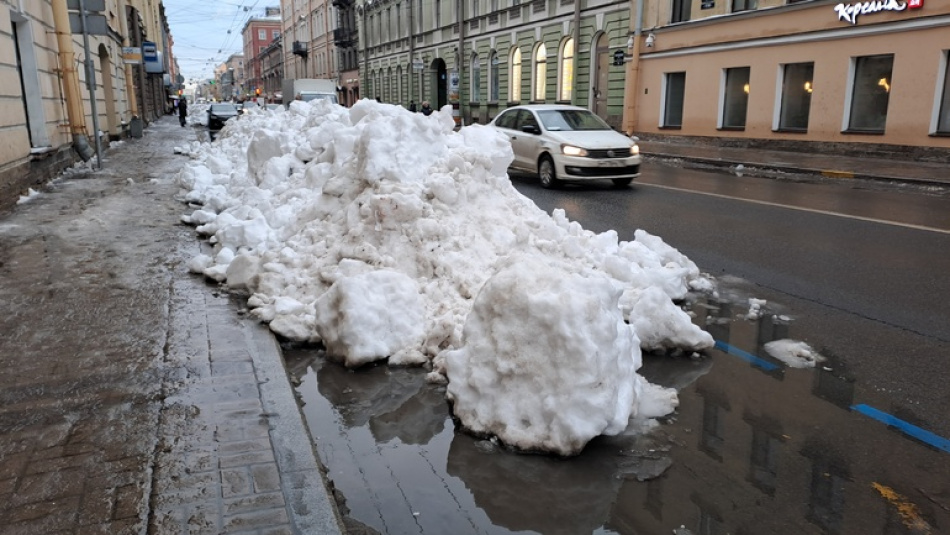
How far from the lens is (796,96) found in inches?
816

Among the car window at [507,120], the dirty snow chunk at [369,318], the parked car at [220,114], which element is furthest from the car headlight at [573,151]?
the parked car at [220,114]

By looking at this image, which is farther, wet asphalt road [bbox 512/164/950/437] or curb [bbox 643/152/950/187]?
curb [bbox 643/152/950/187]

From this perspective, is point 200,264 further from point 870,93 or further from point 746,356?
point 870,93

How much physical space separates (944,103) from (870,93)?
2.08 metres

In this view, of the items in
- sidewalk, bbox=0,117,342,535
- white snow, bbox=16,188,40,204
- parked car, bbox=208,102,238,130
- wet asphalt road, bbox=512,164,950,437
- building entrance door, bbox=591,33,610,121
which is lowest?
wet asphalt road, bbox=512,164,950,437

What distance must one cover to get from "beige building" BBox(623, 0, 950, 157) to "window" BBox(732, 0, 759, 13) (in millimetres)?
48

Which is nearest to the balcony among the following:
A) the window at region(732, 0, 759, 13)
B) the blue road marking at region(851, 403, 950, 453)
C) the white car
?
the window at region(732, 0, 759, 13)

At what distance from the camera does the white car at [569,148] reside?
43.0 ft

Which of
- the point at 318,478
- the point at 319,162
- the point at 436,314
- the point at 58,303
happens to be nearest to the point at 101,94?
the point at 319,162

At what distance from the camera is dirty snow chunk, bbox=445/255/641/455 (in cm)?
345

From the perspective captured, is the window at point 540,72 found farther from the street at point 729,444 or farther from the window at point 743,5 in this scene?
the street at point 729,444

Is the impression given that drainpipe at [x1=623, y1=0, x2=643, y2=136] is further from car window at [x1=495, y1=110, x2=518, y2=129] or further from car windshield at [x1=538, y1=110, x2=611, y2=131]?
car windshield at [x1=538, y1=110, x2=611, y2=131]

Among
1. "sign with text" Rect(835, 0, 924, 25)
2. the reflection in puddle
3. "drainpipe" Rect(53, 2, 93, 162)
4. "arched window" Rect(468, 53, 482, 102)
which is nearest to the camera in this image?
the reflection in puddle

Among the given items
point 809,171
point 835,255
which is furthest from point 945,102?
point 835,255
